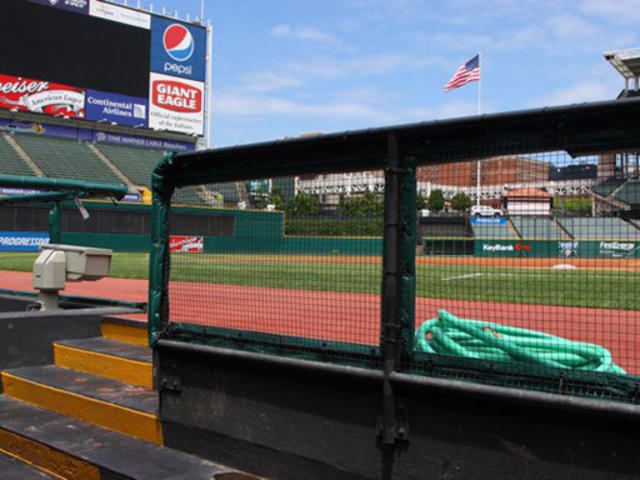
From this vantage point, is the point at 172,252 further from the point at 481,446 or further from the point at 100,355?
→ the point at 481,446

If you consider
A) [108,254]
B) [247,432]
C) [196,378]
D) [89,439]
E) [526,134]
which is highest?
[526,134]

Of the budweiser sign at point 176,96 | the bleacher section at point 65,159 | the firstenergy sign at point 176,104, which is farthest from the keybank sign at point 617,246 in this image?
the budweiser sign at point 176,96

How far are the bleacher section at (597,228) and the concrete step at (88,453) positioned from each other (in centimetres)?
212

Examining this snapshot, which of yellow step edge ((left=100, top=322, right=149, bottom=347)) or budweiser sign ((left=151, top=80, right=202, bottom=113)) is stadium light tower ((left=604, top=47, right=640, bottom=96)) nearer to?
budweiser sign ((left=151, top=80, right=202, bottom=113))

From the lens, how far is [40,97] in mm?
39594

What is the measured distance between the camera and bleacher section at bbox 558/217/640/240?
9.05 ft

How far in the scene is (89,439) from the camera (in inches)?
164

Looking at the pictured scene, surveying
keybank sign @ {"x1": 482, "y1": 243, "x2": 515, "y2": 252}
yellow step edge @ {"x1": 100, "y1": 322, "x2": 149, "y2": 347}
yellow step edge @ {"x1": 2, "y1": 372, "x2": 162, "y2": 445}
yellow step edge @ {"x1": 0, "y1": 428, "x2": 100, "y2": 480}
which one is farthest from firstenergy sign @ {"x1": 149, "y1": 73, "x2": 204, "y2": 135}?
keybank sign @ {"x1": 482, "y1": 243, "x2": 515, "y2": 252}

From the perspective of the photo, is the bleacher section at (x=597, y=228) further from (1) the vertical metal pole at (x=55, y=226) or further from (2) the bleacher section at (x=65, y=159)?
(2) the bleacher section at (x=65, y=159)

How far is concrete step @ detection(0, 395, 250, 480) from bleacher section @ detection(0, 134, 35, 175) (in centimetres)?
3471

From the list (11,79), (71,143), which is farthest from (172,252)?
(71,143)

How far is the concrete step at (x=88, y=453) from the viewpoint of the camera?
3.55 metres

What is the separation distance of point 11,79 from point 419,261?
41.2 metres

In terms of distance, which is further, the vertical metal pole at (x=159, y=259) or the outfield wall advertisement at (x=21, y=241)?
the outfield wall advertisement at (x=21, y=241)
